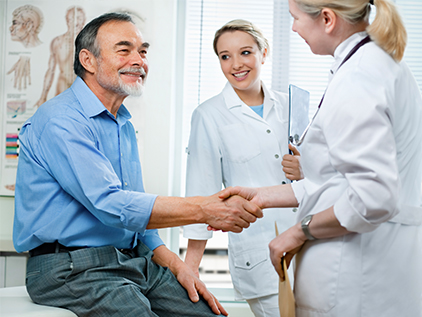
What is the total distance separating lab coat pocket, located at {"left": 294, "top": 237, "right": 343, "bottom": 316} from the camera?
1003 millimetres

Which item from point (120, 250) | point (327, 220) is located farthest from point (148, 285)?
point (327, 220)

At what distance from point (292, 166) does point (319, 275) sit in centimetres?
79

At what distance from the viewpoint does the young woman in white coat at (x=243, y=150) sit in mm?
1816

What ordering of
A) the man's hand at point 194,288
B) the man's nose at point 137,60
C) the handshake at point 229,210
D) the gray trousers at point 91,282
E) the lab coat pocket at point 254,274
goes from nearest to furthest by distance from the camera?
the gray trousers at point 91,282 < the handshake at point 229,210 < the man's hand at point 194,288 < the man's nose at point 137,60 < the lab coat pocket at point 254,274

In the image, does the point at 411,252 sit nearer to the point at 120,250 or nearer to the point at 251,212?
the point at 251,212

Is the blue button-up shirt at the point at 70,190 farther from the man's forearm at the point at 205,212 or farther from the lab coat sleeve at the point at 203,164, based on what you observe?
the lab coat sleeve at the point at 203,164

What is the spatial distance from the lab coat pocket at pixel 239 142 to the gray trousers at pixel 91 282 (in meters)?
0.71

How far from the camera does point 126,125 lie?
5.67 feet

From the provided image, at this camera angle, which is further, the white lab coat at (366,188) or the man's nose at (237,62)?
the man's nose at (237,62)

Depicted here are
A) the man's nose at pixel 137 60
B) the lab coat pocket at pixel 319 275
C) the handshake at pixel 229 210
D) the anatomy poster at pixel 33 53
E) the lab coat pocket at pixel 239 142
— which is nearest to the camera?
the lab coat pocket at pixel 319 275

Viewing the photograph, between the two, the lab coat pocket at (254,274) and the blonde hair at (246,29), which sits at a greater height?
the blonde hair at (246,29)

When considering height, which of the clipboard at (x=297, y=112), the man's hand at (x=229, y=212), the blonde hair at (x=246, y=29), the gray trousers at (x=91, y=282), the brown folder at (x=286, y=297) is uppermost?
the blonde hair at (x=246, y=29)

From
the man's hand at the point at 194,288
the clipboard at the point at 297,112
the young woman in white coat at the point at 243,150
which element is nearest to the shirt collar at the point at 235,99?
the young woman in white coat at the point at 243,150

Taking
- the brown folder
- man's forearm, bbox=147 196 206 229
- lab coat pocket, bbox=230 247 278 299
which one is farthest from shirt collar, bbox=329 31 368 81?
lab coat pocket, bbox=230 247 278 299
